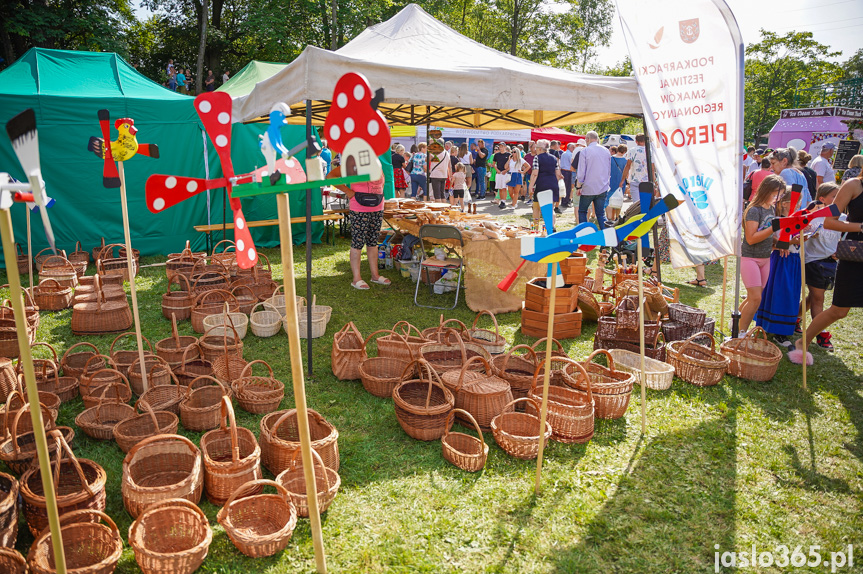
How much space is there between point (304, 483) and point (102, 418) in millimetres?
1504

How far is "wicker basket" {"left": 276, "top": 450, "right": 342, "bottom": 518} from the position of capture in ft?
8.18

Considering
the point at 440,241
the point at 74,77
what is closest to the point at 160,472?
the point at 440,241

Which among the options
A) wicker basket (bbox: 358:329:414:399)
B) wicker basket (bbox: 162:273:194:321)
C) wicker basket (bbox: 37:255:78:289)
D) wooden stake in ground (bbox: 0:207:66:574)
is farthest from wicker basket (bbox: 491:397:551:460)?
wicker basket (bbox: 37:255:78:289)

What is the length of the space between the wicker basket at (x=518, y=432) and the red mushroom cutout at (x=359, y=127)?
1.86 m

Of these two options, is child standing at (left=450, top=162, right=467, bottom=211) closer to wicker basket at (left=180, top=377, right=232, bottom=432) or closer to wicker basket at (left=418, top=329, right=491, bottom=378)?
wicker basket at (left=418, top=329, right=491, bottom=378)

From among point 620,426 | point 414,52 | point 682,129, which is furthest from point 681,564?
point 414,52

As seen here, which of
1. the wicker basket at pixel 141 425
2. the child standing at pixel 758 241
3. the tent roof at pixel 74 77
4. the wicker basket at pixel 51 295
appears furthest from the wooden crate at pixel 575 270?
the tent roof at pixel 74 77

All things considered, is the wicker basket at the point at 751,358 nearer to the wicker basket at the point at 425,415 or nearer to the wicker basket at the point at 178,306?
the wicker basket at the point at 425,415

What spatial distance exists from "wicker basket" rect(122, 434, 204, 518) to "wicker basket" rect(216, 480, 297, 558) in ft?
0.79

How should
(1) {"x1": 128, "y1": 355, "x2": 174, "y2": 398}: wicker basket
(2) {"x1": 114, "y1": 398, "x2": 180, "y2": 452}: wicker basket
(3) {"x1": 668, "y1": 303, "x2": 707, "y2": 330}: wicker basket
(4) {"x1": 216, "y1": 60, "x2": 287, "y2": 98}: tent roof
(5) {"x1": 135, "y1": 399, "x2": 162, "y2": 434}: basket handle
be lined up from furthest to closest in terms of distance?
(4) {"x1": 216, "y1": 60, "x2": 287, "y2": 98}: tent roof
(3) {"x1": 668, "y1": 303, "x2": 707, "y2": 330}: wicker basket
(1) {"x1": 128, "y1": 355, "x2": 174, "y2": 398}: wicker basket
(2) {"x1": 114, "y1": 398, "x2": 180, "y2": 452}: wicker basket
(5) {"x1": 135, "y1": 399, "x2": 162, "y2": 434}: basket handle

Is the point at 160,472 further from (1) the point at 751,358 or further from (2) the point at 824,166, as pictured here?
(2) the point at 824,166

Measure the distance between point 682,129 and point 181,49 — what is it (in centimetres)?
2382

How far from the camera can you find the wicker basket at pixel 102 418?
3.07 meters

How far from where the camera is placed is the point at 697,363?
13.3 feet
